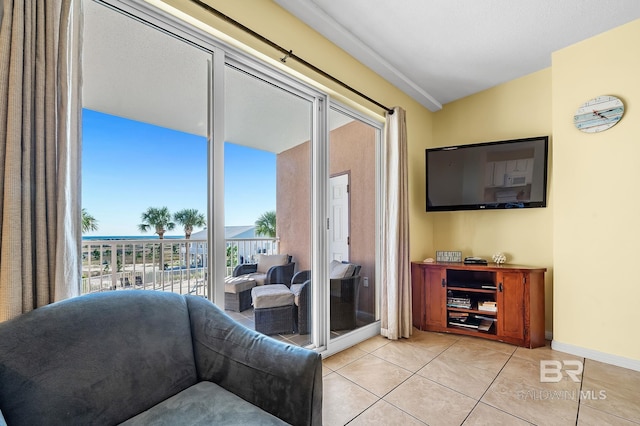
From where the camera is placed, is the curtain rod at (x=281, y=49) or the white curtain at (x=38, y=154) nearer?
the white curtain at (x=38, y=154)

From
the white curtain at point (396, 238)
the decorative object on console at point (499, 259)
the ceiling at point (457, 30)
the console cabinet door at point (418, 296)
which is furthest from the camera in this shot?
the console cabinet door at point (418, 296)

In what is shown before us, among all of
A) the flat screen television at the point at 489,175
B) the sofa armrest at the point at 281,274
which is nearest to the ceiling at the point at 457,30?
the flat screen television at the point at 489,175

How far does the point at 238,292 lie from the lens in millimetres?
2342

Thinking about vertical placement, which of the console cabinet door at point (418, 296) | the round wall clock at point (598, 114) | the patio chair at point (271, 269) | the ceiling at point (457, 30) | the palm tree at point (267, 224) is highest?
the ceiling at point (457, 30)

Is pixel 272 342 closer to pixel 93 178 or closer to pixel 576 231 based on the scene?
pixel 93 178

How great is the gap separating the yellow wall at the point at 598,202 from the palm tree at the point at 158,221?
11.5 feet

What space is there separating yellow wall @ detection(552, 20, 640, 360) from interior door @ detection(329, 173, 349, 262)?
1980 mm

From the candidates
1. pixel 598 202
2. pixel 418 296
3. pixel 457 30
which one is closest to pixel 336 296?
pixel 418 296

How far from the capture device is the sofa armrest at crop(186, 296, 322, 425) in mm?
1062

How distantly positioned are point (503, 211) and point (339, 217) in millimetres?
1905

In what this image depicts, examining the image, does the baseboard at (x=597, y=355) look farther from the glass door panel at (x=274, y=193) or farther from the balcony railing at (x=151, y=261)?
A: the balcony railing at (x=151, y=261)

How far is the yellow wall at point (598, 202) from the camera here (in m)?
2.24

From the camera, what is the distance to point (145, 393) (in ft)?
3.59

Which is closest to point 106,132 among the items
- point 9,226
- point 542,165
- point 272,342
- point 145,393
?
point 9,226
